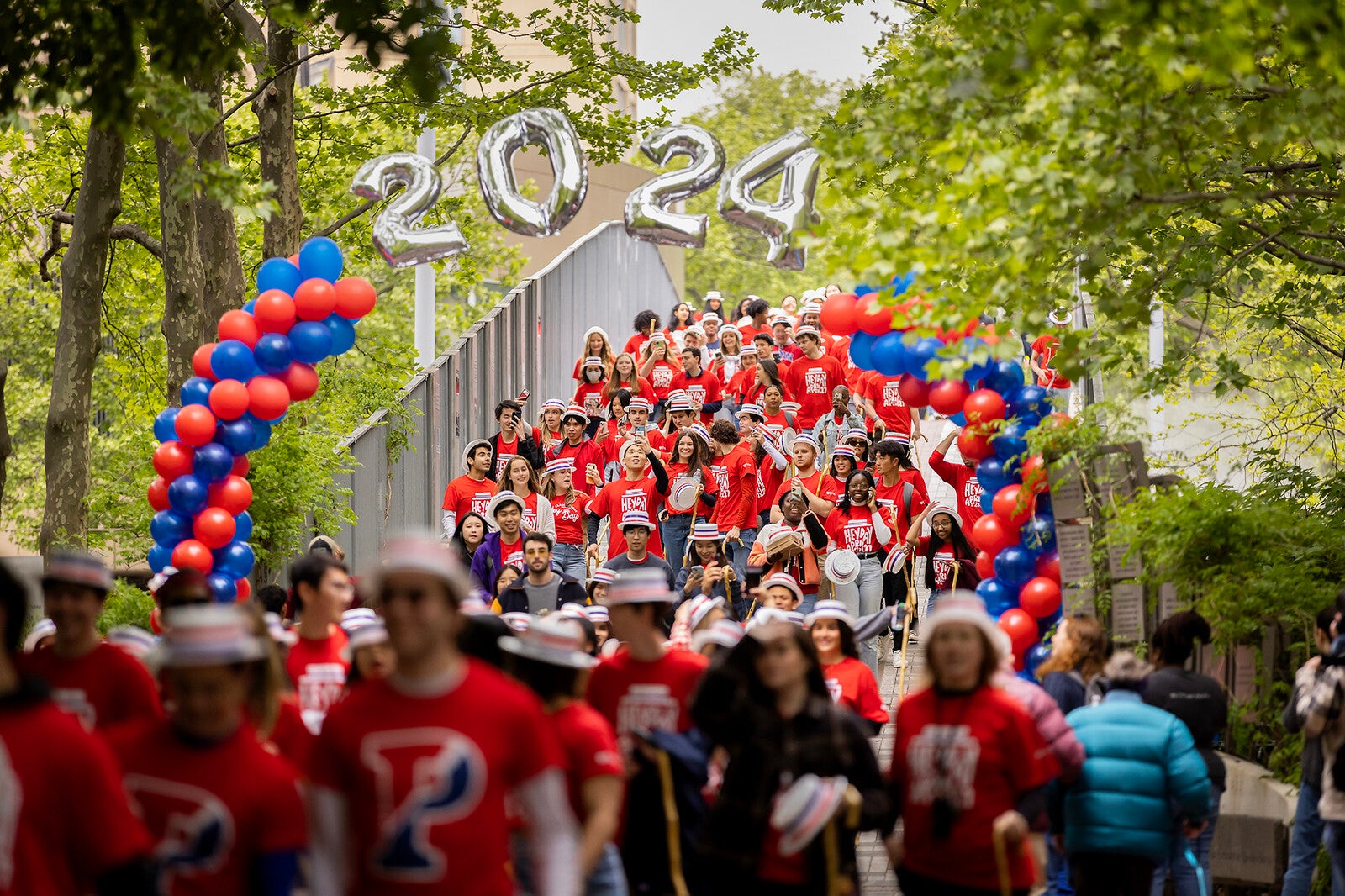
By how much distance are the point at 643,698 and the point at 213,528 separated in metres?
6.66

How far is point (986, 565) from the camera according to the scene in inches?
458

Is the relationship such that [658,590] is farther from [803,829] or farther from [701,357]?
[701,357]

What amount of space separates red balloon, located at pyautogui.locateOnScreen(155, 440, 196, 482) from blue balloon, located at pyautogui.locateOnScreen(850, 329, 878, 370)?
4704 mm

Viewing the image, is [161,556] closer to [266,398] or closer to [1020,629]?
[266,398]

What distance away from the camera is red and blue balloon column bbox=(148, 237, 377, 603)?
12.1 meters

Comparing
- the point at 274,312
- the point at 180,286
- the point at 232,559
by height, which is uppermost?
→ the point at 180,286

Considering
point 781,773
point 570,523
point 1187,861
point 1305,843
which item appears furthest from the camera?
point 570,523

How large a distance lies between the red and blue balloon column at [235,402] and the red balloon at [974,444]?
431 centimetres

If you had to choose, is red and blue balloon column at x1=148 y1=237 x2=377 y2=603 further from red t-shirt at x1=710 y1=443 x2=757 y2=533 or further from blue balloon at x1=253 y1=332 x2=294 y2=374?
red t-shirt at x1=710 y1=443 x2=757 y2=533

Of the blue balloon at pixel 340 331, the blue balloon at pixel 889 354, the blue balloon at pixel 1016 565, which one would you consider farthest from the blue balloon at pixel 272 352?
the blue balloon at pixel 1016 565

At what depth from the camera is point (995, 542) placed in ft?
36.9

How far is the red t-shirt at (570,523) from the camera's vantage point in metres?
15.6

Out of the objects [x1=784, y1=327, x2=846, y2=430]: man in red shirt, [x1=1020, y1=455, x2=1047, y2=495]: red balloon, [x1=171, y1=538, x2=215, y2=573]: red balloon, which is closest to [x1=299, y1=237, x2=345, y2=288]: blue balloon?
[x1=171, y1=538, x2=215, y2=573]: red balloon

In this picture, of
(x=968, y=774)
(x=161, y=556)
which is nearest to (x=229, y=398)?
(x=161, y=556)
